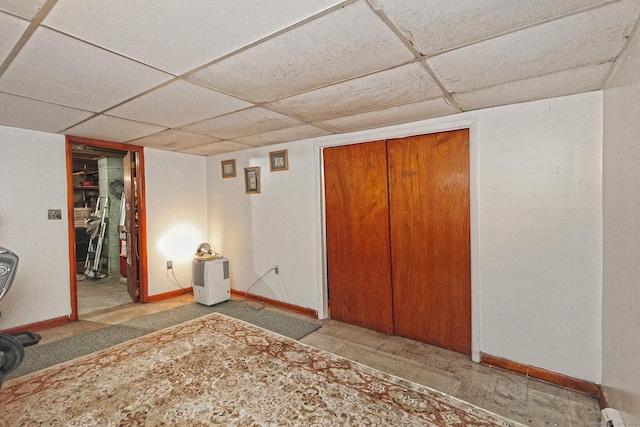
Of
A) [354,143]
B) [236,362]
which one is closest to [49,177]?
[236,362]

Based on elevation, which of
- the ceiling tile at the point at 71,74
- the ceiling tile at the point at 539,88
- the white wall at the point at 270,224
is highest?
the ceiling tile at the point at 71,74

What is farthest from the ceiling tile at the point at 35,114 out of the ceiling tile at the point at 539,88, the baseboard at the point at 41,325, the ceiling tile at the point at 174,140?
the ceiling tile at the point at 539,88

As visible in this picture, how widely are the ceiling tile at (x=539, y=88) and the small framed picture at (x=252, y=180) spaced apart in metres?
2.69

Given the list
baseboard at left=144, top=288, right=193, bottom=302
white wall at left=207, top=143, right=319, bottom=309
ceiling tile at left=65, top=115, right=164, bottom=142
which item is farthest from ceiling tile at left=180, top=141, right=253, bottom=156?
baseboard at left=144, top=288, right=193, bottom=302

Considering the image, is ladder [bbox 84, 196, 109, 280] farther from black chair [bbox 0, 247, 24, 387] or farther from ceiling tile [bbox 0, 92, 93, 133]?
black chair [bbox 0, 247, 24, 387]

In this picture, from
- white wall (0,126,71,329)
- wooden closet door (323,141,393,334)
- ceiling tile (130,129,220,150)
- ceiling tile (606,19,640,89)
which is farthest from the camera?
ceiling tile (130,129,220,150)

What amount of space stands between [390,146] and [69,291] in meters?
4.04

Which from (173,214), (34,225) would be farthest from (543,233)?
(34,225)

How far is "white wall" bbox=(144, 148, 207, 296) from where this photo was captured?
418cm

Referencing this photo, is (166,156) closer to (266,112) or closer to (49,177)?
(49,177)

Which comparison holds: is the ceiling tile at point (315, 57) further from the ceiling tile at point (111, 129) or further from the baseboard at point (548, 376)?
the baseboard at point (548, 376)

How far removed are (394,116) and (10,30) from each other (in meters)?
2.51

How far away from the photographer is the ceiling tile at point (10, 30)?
1257 millimetres

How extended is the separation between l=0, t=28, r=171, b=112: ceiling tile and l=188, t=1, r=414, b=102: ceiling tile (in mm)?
386
